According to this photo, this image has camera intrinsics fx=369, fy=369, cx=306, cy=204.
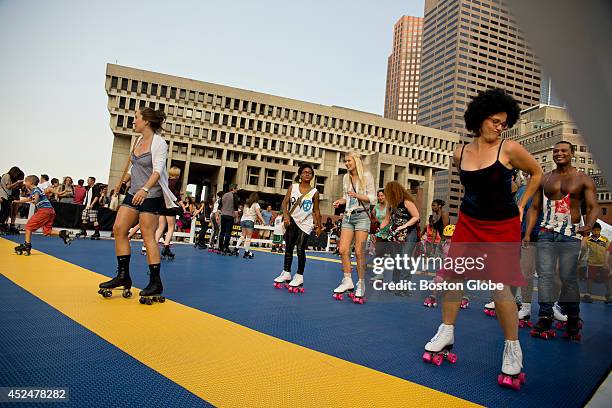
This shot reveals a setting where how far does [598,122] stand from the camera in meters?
1.12

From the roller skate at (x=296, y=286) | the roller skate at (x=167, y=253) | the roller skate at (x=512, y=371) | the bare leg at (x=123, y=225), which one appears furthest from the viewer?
the roller skate at (x=167, y=253)

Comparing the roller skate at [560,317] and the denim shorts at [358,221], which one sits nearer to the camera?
the roller skate at [560,317]

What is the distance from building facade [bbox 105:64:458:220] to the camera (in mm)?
57750

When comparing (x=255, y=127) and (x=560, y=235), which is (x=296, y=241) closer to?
(x=560, y=235)

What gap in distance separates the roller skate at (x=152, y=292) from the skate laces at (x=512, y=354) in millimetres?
3226

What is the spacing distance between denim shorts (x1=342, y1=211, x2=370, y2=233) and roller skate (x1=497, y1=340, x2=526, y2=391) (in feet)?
9.36

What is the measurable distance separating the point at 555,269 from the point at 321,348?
309cm

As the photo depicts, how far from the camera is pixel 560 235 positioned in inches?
160

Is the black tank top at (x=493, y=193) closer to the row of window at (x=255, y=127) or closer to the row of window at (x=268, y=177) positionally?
the row of window at (x=268, y=177)

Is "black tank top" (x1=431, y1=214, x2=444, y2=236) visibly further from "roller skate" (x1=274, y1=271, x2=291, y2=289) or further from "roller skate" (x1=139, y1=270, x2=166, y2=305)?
"roller skate" (x1=139, y1=270, x2=166, y2=305)

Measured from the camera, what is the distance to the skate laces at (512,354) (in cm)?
239

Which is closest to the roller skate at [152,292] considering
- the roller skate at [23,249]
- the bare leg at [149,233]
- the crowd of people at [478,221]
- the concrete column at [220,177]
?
the crowd of people at [478,221]

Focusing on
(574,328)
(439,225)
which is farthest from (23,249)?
(574,328)

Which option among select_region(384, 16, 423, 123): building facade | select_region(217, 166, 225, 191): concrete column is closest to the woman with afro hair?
select_region(217, 166, 225, 191): concrete column
